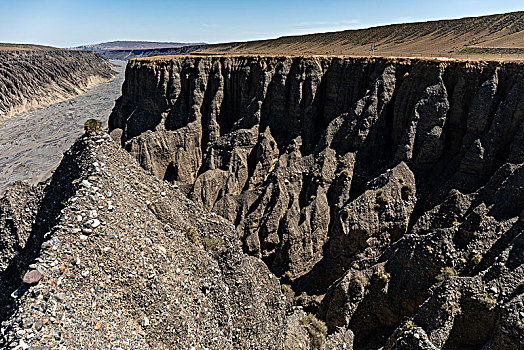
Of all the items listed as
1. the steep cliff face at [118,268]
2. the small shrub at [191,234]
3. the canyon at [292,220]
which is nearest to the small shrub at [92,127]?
the canyon at [292,220]

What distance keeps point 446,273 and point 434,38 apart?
162 feet

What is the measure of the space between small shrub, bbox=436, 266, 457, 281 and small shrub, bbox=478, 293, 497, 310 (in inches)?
117

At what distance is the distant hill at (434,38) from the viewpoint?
136 ft

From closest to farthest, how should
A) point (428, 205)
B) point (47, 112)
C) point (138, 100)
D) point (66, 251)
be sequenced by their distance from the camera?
point (66, 251) → point (428, 205) → point (138, 100) → point (47, 112)

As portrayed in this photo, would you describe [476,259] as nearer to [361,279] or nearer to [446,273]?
[446,273]

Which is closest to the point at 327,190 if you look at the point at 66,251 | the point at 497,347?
the point at 497,347

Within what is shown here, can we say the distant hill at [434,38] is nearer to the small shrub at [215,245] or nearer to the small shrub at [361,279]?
the small shrub at [361,279]

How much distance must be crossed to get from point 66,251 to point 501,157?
2727cm

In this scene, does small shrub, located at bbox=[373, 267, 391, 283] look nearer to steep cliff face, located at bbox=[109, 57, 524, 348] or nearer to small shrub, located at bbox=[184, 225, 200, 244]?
steep cliff face, located at bbox=[109, 57, 524, 348]

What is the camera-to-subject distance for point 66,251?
9953 mm

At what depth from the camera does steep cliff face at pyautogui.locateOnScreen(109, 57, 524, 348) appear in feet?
60.9

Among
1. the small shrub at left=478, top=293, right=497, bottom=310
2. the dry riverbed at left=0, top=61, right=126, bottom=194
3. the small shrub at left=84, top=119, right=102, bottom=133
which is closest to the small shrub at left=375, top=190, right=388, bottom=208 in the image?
the small shrub at left=478, top=293, right=497, bottom=310

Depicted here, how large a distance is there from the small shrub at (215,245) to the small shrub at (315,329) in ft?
26.4

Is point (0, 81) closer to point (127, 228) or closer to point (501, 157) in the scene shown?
point (127, 228)
